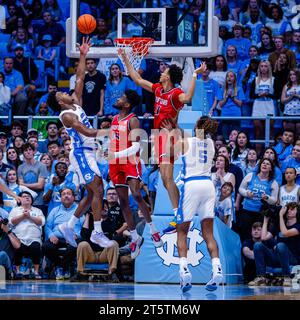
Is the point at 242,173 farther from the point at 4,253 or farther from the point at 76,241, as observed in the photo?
the point at 4,253

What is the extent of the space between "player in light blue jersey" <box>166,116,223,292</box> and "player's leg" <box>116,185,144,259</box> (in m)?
1.36

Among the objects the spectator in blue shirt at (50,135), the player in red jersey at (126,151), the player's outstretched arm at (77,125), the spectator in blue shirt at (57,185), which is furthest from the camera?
the spectator in blue shirt at (50,135)

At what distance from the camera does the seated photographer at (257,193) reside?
1784 centimetres

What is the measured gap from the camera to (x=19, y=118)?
2089 cm

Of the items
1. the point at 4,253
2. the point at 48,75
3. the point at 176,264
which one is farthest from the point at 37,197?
the point at 48,75

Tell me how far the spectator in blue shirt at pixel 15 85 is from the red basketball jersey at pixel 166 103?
705 centimetres

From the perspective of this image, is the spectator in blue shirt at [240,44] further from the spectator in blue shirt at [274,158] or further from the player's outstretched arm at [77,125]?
the player's outstretched arm at [77,125]

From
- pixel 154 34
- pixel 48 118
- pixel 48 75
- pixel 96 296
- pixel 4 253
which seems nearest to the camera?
pixel 96 296

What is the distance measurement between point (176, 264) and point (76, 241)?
179cm

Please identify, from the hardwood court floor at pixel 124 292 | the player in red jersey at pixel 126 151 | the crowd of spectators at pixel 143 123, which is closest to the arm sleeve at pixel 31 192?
the crowd of spectators at pixel 143 123

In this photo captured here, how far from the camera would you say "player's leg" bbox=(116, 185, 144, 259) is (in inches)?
609

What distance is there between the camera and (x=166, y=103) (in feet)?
49.9

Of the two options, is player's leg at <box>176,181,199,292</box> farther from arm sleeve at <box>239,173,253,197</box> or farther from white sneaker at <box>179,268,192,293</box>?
arm sleeve at <box>239,173,253,197</box>

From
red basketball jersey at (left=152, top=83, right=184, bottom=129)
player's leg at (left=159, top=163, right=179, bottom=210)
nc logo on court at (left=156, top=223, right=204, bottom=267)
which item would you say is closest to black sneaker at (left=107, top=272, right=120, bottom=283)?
nc logo on court at (left=156, top=223, right=204, bottom=267)
